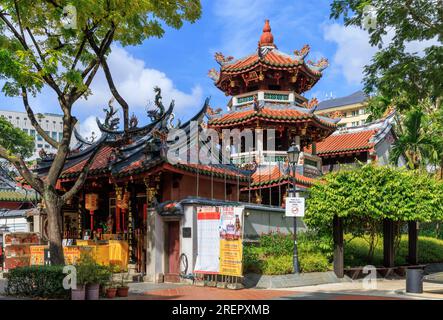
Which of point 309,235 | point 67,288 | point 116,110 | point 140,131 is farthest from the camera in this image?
point 116,110

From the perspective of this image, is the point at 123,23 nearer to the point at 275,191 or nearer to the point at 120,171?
the point at 120,171

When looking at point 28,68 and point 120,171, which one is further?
point 120,171

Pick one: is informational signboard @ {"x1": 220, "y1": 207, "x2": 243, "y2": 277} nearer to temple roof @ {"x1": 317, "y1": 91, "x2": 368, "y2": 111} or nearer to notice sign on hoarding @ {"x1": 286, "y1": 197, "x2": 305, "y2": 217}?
notice sign on hoarding @ {"x1": 286, "y1": 197, "x2": 305, "y2": 217}

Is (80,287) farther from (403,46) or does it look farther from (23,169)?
(403,46)

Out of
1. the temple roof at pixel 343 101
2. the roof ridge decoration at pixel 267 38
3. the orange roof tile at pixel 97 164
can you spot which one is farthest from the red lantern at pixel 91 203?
the temple roof at pixel 343 101

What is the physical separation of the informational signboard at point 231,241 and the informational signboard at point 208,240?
35 centimetres

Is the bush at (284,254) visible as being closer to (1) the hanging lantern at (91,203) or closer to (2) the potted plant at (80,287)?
(2) the potted plant at (80,287)

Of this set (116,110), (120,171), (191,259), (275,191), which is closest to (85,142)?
(116,110)

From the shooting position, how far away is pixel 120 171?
20875 mm

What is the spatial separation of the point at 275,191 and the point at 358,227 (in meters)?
6.76

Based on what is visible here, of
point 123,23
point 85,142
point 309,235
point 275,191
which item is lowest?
point 309,235

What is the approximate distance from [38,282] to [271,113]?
17.1 m

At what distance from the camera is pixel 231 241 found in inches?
667

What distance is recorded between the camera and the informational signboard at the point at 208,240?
17.6 m
